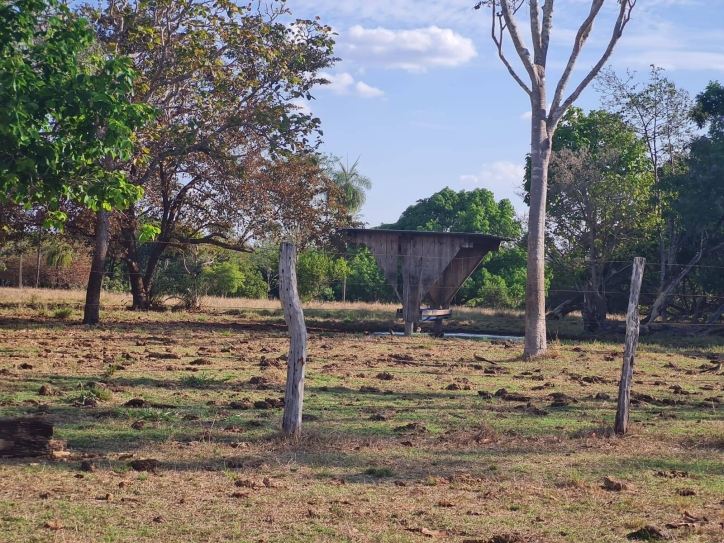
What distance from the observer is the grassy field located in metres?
6.11

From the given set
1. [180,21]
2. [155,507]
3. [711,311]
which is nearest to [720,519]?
[155,507]

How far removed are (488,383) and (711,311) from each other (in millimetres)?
20114

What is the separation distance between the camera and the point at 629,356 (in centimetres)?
957

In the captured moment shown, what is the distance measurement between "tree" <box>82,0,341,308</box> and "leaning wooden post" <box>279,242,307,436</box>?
13416 millimetres

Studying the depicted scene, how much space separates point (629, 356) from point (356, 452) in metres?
3.43

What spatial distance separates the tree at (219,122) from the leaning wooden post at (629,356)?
48.3ft

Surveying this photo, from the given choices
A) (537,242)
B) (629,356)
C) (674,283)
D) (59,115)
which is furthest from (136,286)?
(629,356)

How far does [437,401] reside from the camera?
12.2 meters

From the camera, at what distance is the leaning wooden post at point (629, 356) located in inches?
376

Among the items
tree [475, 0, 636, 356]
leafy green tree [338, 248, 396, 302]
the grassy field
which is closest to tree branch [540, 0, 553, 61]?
tree [475, 0, 636, 356]

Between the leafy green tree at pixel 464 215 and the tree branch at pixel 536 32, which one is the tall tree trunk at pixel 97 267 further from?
the leafy green tree at pixel 464 215

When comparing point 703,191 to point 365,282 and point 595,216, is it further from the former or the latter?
point 365,282

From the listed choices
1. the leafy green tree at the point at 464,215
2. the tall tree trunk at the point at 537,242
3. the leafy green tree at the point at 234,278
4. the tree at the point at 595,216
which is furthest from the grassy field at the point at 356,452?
the leafy green tree at the point at 464,215

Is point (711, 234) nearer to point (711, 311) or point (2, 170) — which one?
point (711, 311)
